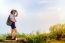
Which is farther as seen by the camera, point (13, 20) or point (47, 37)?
point (47, 37)

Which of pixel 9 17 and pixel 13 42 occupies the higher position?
pixel 9 17

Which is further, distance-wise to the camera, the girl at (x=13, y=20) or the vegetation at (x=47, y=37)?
the vegetation at (x=47, y=37)

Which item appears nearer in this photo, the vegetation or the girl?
the girl

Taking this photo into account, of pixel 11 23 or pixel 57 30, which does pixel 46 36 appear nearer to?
pixel 57 30

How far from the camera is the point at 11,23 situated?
14.0 feet

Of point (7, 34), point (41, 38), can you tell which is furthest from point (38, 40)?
point (7, 34)

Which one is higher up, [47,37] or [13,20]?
[13,20]

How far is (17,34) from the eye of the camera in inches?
173

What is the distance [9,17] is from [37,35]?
405 mm

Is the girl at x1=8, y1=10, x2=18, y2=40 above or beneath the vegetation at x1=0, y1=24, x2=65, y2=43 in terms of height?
above

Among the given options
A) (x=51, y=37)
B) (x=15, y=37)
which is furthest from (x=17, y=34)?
(x=51, y=37)

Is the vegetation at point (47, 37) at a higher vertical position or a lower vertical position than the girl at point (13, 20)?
lower

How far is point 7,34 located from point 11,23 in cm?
18

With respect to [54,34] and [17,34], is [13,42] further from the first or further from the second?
[54,34]
